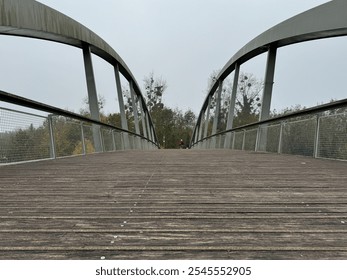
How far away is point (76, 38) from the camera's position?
1072cm

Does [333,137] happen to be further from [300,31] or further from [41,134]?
[300,31]

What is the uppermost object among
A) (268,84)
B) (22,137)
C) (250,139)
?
(268,84)

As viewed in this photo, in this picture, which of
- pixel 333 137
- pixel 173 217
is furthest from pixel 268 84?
pixel 173 217

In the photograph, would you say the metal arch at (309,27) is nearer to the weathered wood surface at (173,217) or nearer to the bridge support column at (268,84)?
the bridge support column at (268,84)

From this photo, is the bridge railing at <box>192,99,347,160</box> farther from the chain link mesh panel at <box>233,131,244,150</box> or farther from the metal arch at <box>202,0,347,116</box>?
the metal arch at <box>202,0,347,116</box>

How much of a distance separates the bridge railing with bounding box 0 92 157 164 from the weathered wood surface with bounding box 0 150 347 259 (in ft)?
3.51

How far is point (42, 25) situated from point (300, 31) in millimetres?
6829

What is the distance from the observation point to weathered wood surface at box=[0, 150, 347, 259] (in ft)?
5.62

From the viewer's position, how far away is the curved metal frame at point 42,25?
7.27 metres

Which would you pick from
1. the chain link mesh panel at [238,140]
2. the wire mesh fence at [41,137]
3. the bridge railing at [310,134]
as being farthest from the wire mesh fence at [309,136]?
the wire mesh fence at [41,137]

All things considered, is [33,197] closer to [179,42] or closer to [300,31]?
[300,31]

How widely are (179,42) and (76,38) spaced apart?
41.3m

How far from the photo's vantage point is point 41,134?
19.2ft

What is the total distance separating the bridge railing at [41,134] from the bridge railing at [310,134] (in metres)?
4.40
